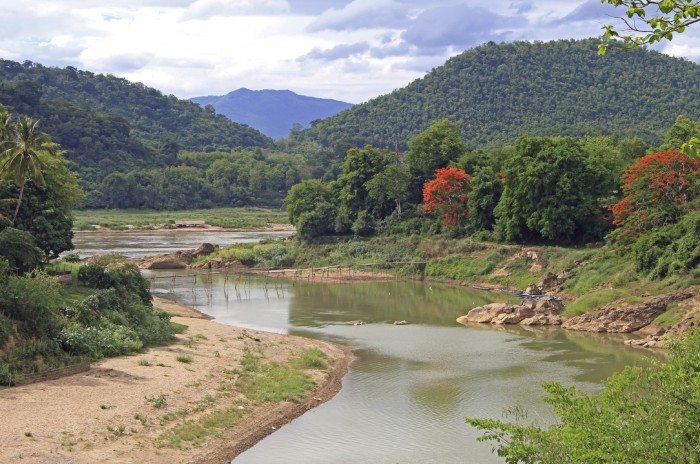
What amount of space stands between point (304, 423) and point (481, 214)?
53.3 meters

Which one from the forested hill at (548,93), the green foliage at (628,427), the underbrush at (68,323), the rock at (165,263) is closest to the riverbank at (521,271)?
the rock at (165,263)

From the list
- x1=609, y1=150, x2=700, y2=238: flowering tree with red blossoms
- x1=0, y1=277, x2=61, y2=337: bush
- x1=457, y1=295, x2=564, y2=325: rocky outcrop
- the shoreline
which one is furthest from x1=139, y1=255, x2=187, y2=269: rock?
x1=0, y1=277, x2=61, y2=337: bush

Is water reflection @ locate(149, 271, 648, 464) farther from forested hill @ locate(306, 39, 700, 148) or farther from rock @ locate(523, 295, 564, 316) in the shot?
forested hill @ locate(306, 39, 700, 148)

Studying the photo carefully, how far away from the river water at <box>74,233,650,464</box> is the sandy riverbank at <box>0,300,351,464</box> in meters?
1.16

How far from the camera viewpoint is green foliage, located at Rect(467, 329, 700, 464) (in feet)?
54.6

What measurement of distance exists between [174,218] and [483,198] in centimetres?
8397

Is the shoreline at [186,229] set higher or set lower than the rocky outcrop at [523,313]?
higher

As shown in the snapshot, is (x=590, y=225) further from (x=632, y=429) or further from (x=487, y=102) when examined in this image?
(x=487, y=102)

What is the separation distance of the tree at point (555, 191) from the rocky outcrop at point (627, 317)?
65.4 ft

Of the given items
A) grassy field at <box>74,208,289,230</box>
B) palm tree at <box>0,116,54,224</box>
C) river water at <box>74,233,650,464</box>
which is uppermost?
palm tree at <box>0,116,54,224</box>

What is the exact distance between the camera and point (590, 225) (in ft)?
248

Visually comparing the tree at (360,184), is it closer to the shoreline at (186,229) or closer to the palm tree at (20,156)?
the shoreline at (186,229)

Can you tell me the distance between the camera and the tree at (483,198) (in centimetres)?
8425

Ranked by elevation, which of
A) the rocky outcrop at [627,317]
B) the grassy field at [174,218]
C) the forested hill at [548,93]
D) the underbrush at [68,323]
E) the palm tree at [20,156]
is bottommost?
the rocky outcrop at [627,317]
